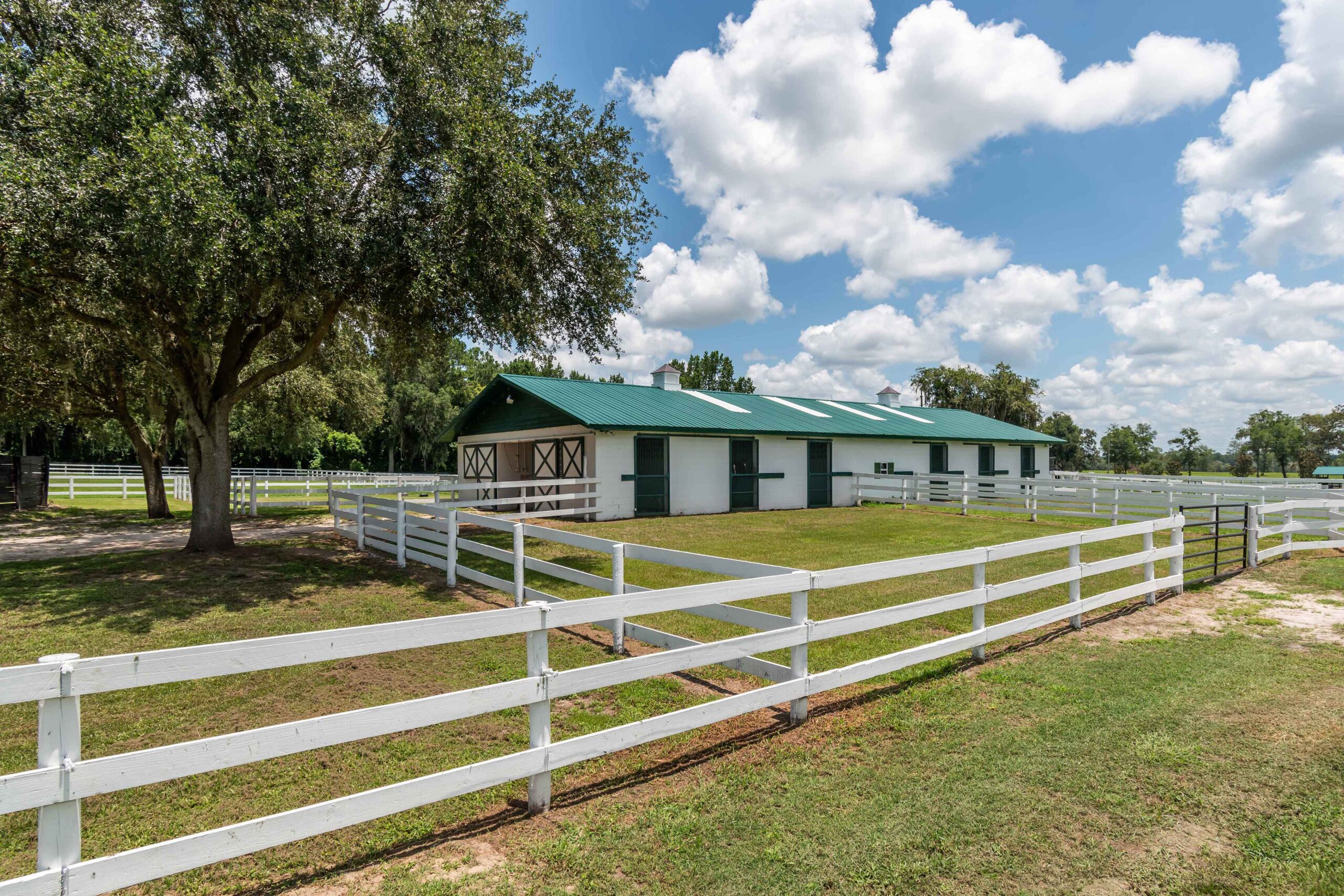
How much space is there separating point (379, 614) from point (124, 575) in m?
5.54

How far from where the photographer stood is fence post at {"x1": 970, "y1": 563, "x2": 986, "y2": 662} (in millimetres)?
5926

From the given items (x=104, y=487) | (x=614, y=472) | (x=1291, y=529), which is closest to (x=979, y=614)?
(x=1291, y=529)

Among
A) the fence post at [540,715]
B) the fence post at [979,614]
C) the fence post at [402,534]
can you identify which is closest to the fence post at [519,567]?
the fence post at [402,534]

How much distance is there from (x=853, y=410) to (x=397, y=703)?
27847 mm

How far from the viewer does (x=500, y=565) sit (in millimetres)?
11359

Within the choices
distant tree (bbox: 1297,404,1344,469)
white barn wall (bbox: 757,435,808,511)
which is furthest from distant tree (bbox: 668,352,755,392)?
distant tree (bbox: 1297,404,1344,469)

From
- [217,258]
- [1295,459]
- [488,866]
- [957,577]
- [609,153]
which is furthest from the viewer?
[1295,459]

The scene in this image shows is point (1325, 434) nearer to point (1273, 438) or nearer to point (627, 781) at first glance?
point (1273, 438)

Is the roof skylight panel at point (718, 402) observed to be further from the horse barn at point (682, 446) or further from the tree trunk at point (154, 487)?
the tree trunk at point (154, 487)

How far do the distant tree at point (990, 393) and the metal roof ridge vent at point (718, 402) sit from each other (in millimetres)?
45910

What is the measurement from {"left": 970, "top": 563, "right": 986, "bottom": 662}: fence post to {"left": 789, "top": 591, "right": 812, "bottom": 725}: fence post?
209cm

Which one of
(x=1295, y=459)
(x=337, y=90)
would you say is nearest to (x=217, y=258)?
(x=337, y=90)

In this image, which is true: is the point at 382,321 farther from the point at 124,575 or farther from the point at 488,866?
the point at 488,866

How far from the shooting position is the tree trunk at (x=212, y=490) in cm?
1248
